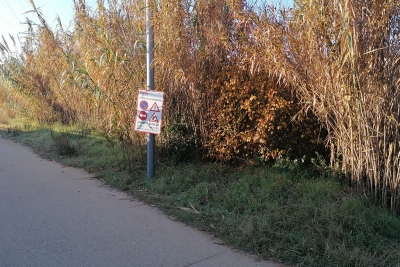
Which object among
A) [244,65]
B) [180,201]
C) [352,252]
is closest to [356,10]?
[244,65]

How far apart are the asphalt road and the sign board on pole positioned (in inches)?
56.3

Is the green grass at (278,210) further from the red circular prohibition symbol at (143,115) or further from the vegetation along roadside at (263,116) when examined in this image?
the red circular prohibition symbol at (143,115)

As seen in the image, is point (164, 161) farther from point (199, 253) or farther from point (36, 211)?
point (199, 253)

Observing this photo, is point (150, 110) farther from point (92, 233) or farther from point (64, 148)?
point (64, 148)

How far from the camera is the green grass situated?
15.7ft

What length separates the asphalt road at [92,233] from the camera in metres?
4.66

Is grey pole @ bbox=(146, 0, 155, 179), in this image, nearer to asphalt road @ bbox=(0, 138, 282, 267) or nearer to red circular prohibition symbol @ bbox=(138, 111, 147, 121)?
red circular prohibition symbol @ bbox=(138, 111, 147, 121)

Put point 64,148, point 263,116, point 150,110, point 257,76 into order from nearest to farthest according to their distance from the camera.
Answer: point 263,116, point 257,76, point 150,110, point 64,148

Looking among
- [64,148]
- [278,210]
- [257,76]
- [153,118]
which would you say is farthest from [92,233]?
[64,148]

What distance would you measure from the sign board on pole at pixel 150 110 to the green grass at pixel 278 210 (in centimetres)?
105

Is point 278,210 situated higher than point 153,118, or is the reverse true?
point 153,118

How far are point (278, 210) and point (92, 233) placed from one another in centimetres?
265

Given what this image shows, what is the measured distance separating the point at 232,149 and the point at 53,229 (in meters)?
3.60

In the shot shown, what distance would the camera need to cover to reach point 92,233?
548 centimetres
